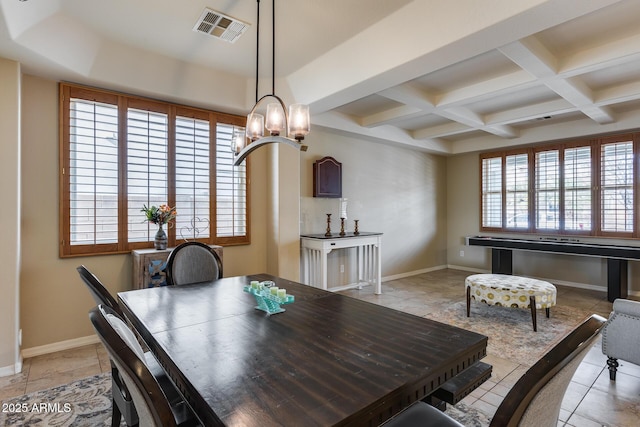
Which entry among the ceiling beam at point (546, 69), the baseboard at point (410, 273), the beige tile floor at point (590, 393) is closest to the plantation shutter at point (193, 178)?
the beige tile floor at point (590, 393)

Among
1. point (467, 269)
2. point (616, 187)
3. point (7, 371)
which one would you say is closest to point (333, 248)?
point (7, 371)

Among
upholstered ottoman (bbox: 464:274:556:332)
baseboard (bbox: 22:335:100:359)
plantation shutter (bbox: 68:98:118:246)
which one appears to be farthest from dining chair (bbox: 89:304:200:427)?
upholstered ottoman (bbox: 464:274:556:332)

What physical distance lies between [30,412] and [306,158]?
13.0 feet

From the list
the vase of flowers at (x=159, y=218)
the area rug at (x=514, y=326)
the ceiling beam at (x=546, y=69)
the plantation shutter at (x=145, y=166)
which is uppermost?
the ceiling beam at (x=546, y=69)

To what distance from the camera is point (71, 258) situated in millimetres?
3215

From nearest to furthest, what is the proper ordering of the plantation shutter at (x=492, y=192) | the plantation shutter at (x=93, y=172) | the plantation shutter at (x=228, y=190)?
the plantation shutter at (x=93, y=172)
the plantation shutter at (x=228, y=190)
the plantation shutter at (x=492, y=192)

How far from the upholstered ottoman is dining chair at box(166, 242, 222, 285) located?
295 centimetres

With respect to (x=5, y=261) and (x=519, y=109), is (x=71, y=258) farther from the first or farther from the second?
(x=519, y=109)

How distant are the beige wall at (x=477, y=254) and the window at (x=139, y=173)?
4963 millimetres

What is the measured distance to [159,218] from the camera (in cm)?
345

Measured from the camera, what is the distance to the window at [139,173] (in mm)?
3205

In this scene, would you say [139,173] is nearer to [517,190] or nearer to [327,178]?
[327,178]

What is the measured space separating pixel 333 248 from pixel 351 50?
2.50m

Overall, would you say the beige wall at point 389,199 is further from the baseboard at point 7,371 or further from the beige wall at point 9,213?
the baseboard at point 7,371
